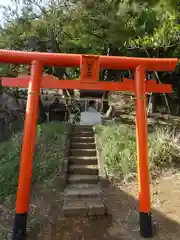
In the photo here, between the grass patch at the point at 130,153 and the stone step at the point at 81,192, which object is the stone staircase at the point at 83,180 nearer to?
the stone step at the point at 81,192

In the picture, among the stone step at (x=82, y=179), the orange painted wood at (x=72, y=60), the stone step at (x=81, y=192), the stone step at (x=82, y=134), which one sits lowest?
the stone step at (x=81, y=192)

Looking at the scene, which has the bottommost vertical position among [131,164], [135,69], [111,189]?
[111,189]

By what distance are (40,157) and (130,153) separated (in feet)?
7.64

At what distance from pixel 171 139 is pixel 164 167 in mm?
1289

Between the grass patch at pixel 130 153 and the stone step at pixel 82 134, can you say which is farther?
the stone step at pixel 82 134

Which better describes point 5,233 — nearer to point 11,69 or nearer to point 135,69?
point 135,69

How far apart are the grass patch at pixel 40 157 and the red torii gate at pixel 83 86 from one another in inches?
71.0

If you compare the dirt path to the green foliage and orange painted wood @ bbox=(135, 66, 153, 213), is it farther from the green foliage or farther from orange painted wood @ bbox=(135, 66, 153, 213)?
the green foliage

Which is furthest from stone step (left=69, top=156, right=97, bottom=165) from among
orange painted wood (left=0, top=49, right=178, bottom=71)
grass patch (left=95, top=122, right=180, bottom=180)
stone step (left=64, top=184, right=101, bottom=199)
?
orange painted wood (left=0, top=49, right=178, bottom=71)

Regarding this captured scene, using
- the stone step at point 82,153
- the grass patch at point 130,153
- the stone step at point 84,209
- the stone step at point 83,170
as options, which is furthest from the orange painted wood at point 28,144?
the stone step at point 82,153

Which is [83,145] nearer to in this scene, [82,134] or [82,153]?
[82,153]

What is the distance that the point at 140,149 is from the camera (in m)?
5.28

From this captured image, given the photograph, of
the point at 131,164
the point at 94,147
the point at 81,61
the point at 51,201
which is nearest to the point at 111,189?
the point at 131,164

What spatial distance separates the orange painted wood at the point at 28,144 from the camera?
198 inches
